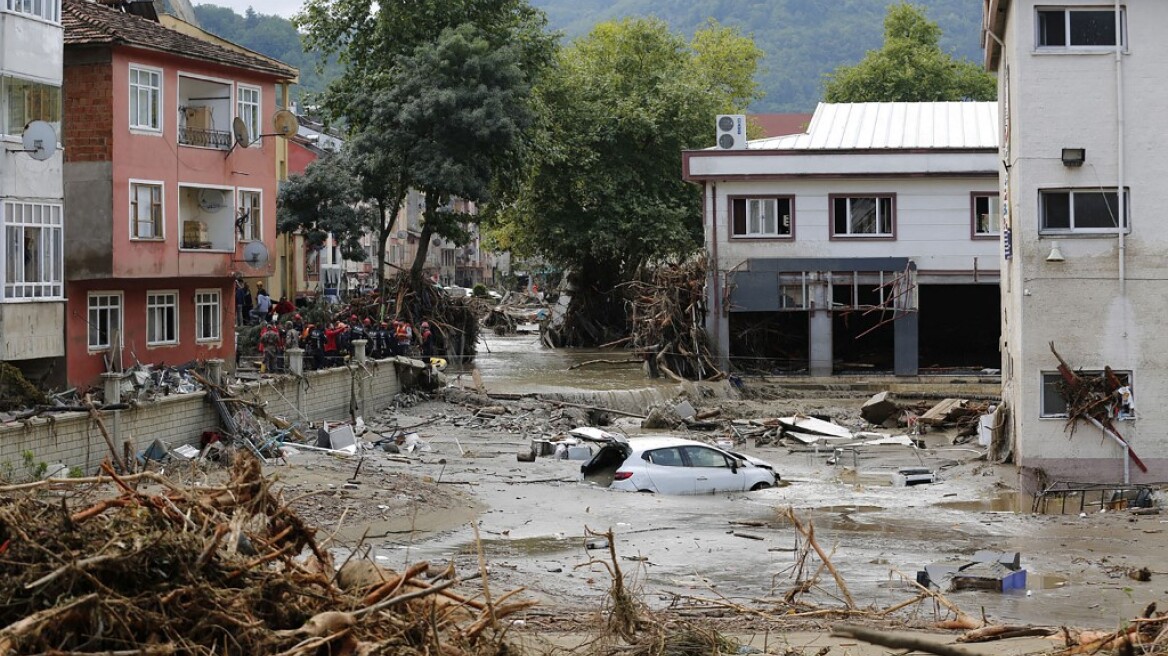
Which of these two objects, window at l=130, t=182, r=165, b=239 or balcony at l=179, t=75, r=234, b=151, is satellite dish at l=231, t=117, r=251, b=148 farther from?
window at l=130, t=182, r=165, b=239

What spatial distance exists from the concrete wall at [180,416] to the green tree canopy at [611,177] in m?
19.4

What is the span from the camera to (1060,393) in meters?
25.1

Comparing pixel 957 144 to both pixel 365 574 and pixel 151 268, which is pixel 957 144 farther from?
pixel 365 574

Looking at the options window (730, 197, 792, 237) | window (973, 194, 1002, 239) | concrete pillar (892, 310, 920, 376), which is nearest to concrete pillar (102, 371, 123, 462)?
window (730, 197, 792, 237)

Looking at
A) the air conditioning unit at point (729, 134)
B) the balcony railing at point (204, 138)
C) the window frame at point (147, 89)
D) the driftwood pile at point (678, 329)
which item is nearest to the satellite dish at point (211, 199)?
the balcony railing at point (204, 138)

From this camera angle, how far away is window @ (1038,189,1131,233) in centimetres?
2511

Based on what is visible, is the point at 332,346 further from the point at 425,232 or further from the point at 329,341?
the point at 425,232

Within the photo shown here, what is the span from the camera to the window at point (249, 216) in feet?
118

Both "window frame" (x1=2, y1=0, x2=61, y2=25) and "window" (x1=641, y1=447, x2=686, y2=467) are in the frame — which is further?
"window frame" (x1=2, y1=0, x2=61, y2=25)

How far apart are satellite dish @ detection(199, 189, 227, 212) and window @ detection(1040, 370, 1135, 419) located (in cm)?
2029

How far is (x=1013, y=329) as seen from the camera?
1068 inches

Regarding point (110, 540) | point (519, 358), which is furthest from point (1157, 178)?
point (519, 358)

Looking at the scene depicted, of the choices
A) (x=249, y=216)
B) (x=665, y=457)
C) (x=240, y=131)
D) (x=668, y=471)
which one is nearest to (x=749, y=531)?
(x=668, y=471)

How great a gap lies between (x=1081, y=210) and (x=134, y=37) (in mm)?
20326
